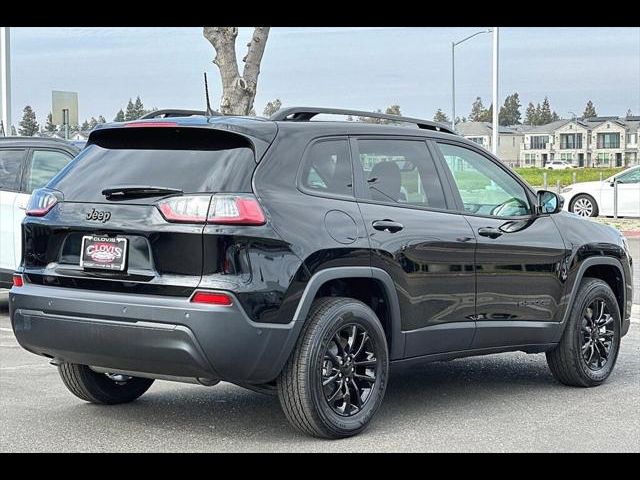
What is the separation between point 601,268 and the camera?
831cm

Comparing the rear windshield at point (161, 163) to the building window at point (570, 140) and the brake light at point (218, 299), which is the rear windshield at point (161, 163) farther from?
the building window at point (570, 140)

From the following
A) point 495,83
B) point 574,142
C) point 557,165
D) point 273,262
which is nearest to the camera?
point 273,262

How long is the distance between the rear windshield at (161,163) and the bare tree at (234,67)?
14.5 m

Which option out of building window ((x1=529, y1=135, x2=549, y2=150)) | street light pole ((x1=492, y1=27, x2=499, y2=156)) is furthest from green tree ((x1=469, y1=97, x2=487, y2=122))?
street light pole ((x1=492, y1=27, x2=499, y2=156))

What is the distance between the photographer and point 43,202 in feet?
21.0

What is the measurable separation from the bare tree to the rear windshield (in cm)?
1453

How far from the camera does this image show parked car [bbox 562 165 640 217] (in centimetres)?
2748

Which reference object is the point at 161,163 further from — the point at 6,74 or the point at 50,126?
the point at 50,126

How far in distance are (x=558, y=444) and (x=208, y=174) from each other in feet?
7.68

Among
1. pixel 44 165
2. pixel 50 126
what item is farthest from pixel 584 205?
pixel 44 165

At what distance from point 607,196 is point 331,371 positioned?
22740mm

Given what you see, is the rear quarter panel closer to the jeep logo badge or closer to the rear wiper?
the rear wiper

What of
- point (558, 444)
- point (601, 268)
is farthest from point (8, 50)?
point (558, 444)
